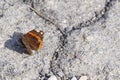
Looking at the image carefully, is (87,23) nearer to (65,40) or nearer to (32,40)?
(65,40)

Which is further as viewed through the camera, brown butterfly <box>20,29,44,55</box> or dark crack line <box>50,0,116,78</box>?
dark crack line <box>50,0,116,78</box>

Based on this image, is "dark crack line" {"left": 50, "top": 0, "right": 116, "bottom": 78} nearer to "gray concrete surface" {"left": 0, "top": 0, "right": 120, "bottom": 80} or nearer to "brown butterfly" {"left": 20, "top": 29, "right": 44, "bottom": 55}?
"gray concrete surface" {"left": 0, "top": 0, "right": 120, "bottom": 80}

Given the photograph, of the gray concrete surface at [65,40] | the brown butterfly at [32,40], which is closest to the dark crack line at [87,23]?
the gray concrete surface at [65,40]

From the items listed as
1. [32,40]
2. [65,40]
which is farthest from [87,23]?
[32,40]

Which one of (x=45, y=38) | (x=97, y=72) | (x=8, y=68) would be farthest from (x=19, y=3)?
(x=97, y=72)

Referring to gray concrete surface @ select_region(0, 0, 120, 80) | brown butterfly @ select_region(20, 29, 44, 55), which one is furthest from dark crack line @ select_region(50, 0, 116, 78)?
brown butterfly @ select_region(20, 29, 44, 55)

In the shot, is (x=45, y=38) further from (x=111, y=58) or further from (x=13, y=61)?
(x=111, y=58)
